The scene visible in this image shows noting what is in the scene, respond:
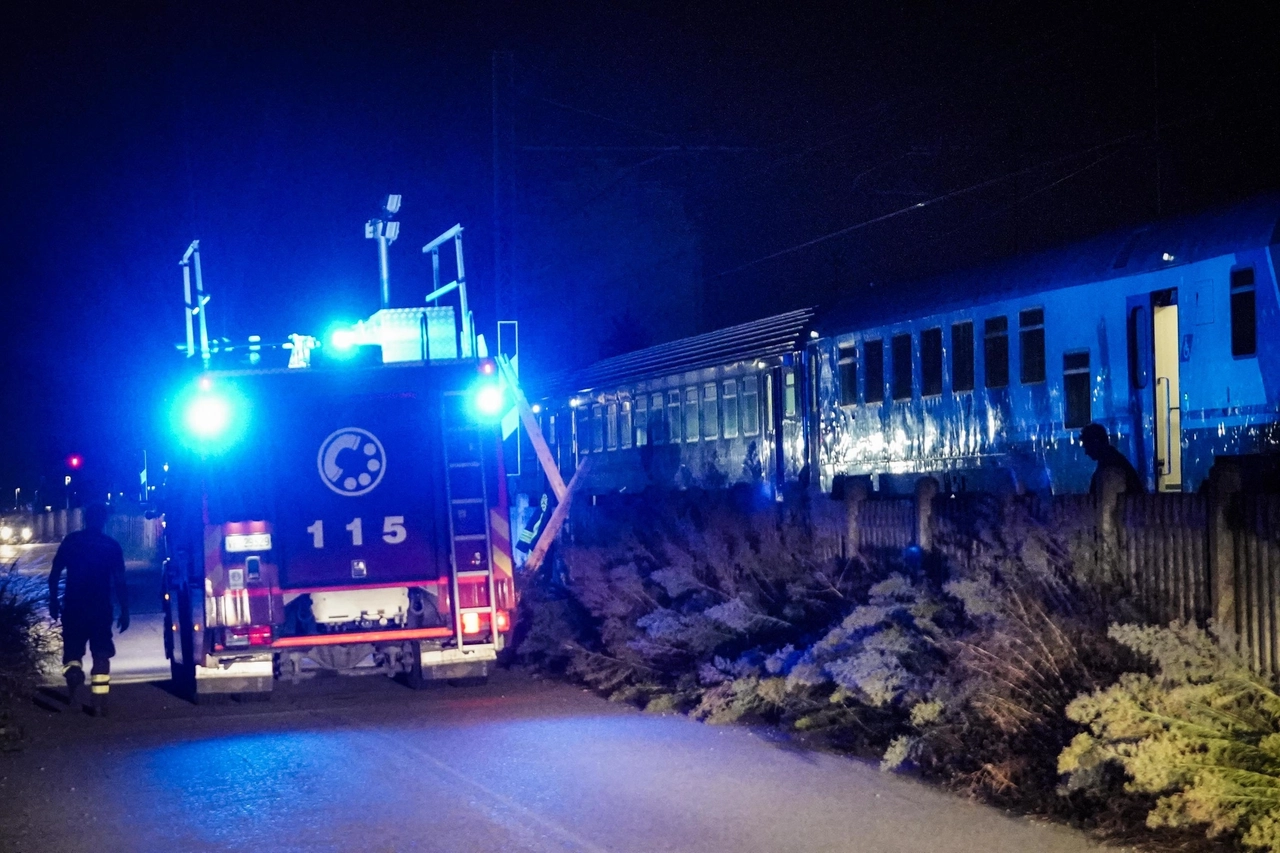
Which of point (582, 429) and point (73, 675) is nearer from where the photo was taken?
point (73, 675)

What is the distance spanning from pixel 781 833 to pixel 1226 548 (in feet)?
10.5

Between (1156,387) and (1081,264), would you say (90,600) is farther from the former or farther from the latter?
(1081,264)

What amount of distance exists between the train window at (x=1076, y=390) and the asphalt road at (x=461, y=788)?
802 cm

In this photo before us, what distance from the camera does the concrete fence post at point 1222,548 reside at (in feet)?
29.7

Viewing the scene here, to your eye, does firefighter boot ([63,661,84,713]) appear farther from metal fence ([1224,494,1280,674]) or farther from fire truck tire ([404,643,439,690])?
metal fence ([1224,494,1280,674])

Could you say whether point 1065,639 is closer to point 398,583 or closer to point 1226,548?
point 1226,548

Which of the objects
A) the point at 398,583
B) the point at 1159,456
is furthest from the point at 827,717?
the point at 1159,456

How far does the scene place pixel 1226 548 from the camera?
360 inches

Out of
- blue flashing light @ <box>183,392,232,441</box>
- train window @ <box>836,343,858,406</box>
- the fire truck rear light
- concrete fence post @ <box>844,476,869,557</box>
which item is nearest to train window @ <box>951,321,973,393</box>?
train window @ <box>836,343,858,406</box>

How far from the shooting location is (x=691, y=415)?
3005 centimetres

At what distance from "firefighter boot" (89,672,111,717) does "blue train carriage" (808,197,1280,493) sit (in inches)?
420

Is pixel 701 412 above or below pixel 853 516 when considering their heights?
above

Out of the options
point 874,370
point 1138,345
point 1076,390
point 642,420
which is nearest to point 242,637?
point 1138,345

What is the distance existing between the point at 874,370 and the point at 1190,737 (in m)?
16.5
